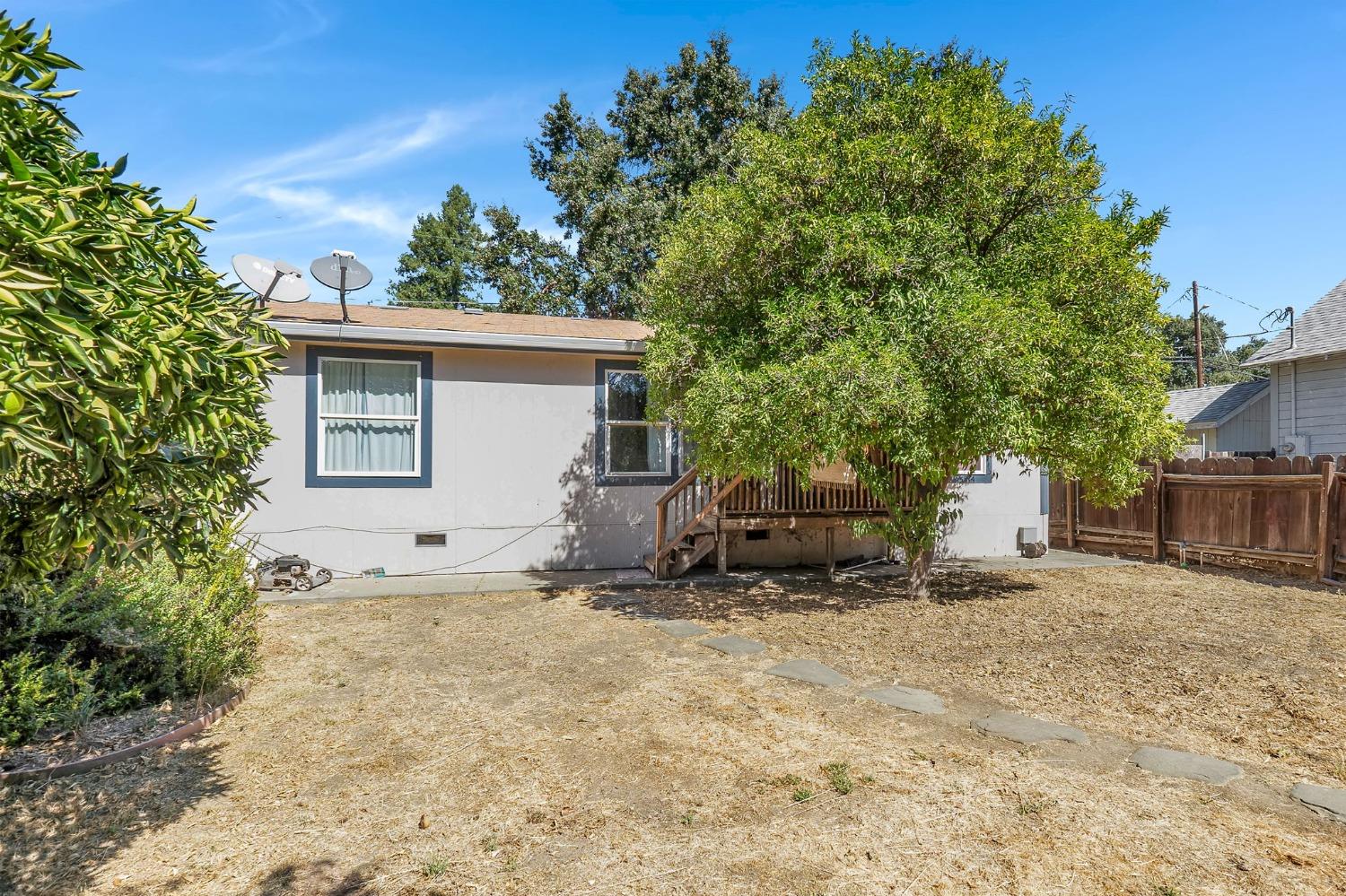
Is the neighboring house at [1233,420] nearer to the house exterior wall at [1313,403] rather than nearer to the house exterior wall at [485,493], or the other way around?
the house exterior wall at [1313,403]

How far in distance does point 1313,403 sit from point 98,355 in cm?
1800

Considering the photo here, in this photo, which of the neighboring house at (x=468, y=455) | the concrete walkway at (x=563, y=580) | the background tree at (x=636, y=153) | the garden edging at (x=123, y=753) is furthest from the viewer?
the background tree at (x=636, y=153)

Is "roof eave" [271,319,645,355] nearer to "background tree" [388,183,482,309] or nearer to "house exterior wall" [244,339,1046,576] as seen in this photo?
"house exterior wall" [244,339,1046,576]

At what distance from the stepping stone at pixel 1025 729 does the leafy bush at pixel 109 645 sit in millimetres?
4353

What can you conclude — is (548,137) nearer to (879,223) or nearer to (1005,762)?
(879,223)

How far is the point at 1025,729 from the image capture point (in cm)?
388

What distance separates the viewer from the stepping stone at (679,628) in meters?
6.14

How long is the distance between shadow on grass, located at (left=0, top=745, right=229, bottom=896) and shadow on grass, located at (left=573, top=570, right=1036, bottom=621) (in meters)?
4.05

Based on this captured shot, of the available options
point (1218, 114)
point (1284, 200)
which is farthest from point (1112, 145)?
point (1284, 200)

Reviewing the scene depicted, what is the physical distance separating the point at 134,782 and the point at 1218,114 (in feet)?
48.9

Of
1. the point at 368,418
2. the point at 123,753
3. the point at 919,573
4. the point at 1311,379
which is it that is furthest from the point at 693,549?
the point at 1311,379

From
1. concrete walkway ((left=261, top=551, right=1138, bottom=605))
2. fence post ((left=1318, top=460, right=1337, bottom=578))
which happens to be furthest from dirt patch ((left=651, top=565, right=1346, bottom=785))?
concrete walkway ((left=261, top=551, right=1138, bottom=605))

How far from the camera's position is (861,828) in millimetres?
2812

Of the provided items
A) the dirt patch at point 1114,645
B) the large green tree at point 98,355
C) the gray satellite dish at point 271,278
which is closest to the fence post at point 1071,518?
the dirt patch at point 1114,645
